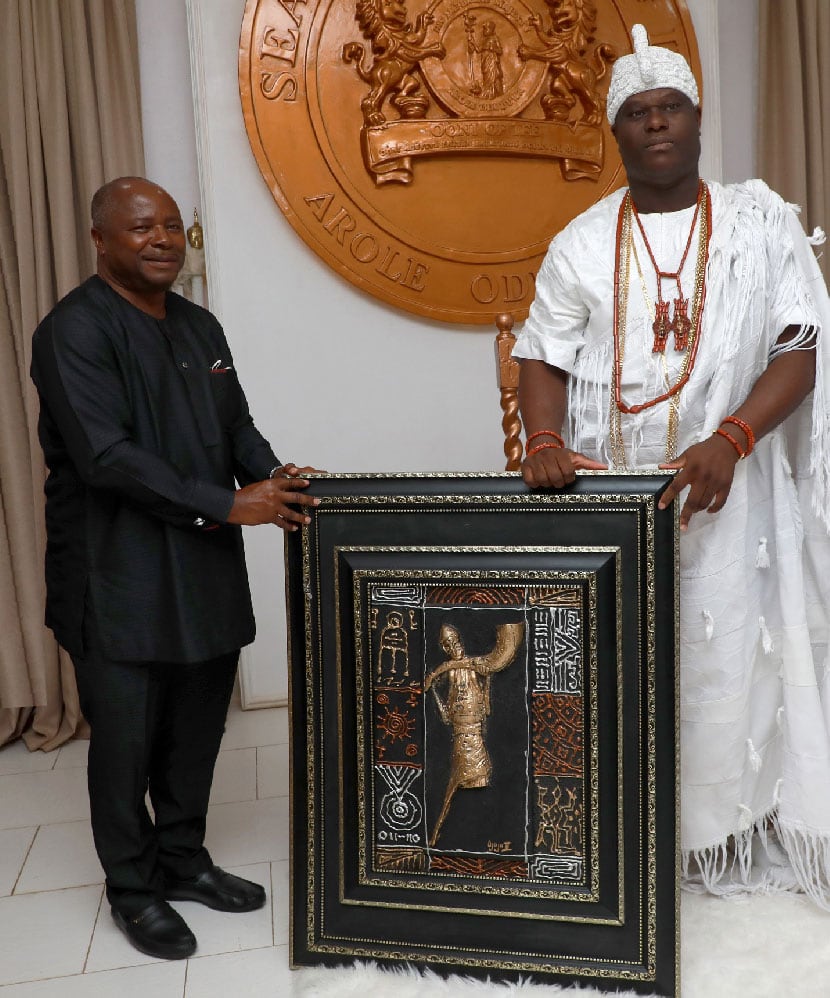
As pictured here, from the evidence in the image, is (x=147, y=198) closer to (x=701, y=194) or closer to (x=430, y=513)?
(x=430, y=513)

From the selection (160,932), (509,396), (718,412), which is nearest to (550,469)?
(718,412)

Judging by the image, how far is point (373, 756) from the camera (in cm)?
181

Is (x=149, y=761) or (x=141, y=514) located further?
(x=149, y=761)

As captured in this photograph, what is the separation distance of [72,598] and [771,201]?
1531 millimetres

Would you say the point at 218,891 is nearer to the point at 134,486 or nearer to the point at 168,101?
the point at 134,486

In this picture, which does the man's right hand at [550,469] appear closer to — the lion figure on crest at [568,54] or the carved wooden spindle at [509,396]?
the carved wooden spindle at [509,396]

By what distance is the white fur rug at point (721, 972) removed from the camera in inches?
68.7

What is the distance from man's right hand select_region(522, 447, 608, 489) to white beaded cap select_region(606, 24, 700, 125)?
26.5 inches

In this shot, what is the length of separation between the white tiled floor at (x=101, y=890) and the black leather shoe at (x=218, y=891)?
0.02 meters

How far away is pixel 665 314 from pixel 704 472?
34 centimetres

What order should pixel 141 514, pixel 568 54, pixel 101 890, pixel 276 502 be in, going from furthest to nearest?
pixel 568 54 < pixel 101 890 < pixel 141 514 < pixel 276 502

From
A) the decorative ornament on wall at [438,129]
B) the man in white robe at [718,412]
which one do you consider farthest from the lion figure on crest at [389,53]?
the man in white robe at [718,412]

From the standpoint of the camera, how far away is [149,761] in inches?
81.4

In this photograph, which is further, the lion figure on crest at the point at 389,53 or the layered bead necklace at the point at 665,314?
the lion figure on crest at the point at 389,53
